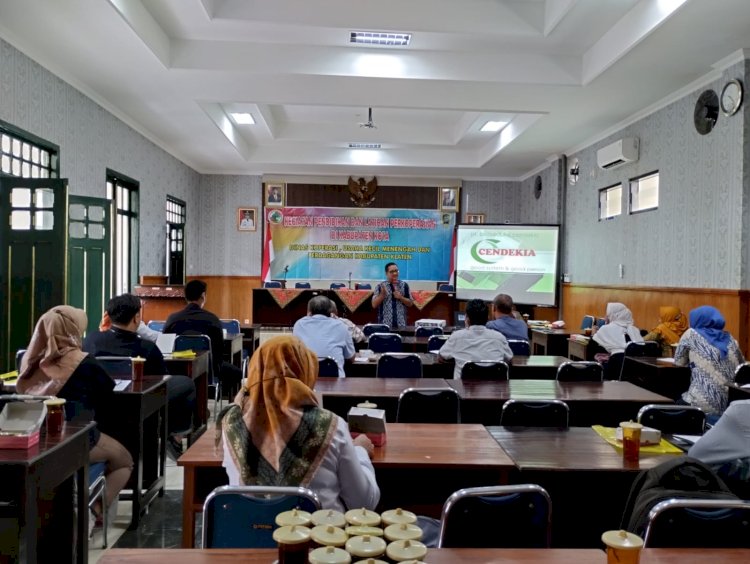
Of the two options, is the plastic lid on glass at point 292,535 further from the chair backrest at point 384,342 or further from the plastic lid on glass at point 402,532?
the chair backrest at point 384,342

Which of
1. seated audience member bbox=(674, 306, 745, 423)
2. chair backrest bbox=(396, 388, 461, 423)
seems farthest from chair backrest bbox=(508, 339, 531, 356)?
chair backrest bbox=(396, 388, 461, 423)

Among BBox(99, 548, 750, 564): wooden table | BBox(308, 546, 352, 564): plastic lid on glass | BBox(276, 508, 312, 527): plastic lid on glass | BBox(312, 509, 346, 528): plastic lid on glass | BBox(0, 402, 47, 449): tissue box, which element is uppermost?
BBox(276, 508, 312, 527): plastic lid on glass

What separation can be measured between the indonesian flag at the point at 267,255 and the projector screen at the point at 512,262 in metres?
4.07

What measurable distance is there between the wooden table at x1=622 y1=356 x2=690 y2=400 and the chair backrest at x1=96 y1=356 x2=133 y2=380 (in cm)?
371

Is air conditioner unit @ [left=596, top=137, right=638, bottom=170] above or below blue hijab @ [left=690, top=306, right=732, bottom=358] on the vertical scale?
above

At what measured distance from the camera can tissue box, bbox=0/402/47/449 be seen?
207 centimetres

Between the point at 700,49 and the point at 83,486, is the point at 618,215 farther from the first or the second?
the point at 83,486

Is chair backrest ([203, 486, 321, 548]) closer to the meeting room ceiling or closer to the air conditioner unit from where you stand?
the meeting room ceiling

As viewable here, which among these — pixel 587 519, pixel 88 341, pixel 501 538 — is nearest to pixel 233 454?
pixel 501 538

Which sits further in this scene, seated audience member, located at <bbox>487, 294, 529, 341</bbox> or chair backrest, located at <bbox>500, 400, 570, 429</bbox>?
seated audience member, located at <bbox>487, 294, 529, 341</bbox>

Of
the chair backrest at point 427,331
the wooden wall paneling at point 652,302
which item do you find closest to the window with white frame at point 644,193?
the wooden wall paneling at point 652,302

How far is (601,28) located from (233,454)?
5298 millimetres

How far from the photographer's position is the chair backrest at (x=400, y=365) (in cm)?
452

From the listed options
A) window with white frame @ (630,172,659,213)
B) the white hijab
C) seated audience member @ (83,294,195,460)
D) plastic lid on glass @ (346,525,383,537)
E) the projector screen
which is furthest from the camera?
the projector screen
